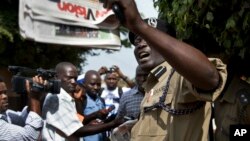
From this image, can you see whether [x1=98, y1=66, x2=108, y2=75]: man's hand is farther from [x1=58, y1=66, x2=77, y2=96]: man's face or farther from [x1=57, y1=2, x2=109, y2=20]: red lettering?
[x1=58, y1=66, x2=77, y2=96]: man's face

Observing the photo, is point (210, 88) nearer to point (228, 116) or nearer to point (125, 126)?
point (228, 116)

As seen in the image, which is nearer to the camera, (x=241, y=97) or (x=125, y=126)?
(x=241, y=97)

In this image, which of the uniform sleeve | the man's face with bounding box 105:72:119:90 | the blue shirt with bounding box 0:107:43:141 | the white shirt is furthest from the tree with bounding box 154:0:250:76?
the man's face with bounding box 105:72:119:90

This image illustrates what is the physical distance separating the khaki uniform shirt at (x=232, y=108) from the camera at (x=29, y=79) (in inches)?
61.4

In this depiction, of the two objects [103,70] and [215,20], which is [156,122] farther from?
[103,70]

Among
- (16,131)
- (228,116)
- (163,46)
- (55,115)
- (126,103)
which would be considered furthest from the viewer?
Answer: (126,103)

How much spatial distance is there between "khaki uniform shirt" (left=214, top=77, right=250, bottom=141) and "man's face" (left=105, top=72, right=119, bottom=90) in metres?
5.65

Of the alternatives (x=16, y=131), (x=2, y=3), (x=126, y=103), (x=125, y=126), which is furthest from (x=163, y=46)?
(x=2, y=3)

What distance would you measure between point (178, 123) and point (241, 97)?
705mm

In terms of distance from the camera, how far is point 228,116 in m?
2.91

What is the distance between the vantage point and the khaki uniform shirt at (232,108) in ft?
9.28

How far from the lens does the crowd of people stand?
1966mm

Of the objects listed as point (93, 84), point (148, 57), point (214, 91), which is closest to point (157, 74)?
point (148, 57)

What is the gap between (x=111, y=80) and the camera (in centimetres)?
880
